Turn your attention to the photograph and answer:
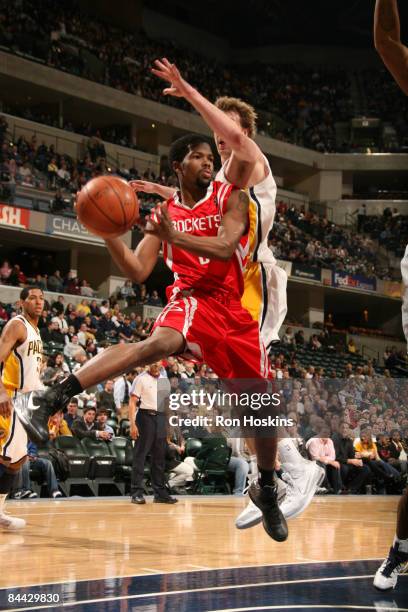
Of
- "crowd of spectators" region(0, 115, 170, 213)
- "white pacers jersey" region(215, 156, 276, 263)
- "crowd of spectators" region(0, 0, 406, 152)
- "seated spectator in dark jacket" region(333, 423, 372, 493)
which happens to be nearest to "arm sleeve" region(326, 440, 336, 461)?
"seated spectator in dark jacket" region(333, 423, 372, 493)

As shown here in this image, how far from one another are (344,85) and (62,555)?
3304 cm

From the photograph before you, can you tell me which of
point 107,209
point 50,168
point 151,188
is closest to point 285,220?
point 50,168

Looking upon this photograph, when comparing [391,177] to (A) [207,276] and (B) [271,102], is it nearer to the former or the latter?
(B) [271,102]

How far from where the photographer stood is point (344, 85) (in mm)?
35625

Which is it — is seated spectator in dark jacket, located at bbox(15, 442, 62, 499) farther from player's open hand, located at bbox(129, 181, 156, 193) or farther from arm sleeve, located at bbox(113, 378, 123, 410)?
player's open hand, located at bbox(129, 181, 156, 193)

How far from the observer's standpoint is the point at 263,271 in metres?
5.31

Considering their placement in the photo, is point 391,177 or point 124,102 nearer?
point 124,102

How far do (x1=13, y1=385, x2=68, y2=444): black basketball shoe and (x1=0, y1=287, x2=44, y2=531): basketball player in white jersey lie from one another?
2522mm

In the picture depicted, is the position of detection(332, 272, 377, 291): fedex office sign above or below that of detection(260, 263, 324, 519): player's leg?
above

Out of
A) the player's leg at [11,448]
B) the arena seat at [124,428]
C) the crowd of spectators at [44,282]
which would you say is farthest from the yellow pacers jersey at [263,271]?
the crowd of spectators at [44,282]

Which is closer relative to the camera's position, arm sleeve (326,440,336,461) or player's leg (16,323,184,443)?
player's leg (16,323,184,443)

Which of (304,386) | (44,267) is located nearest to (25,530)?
(304,386)

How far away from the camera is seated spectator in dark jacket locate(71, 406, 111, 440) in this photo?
1055 centimetres

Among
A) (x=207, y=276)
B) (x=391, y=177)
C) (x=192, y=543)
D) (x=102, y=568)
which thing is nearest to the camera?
(x=207, y=276)
